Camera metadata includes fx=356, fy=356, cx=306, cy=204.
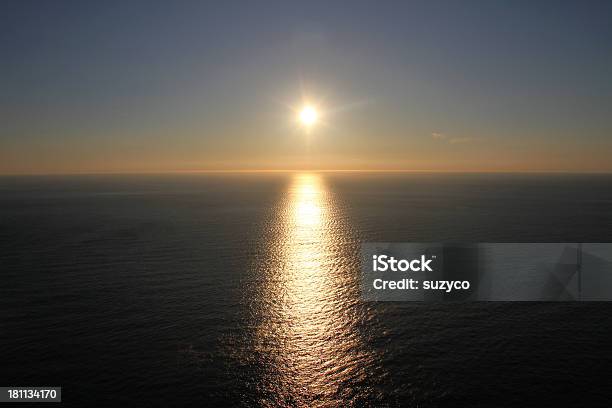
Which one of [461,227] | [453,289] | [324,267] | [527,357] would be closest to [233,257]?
[324,267]

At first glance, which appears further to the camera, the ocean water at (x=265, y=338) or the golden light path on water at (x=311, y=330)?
the golden light path on water at (x=311, y=330)

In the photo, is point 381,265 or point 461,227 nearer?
point 381,265

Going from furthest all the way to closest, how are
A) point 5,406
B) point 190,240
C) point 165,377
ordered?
point 190,240 < point 165,377 < point 5,406

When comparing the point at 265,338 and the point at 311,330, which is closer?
the point at 265,338

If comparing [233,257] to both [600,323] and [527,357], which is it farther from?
[600,323]

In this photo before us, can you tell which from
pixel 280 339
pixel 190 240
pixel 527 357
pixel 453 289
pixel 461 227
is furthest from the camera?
pixel 461 227

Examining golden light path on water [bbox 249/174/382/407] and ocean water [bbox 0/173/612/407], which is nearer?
ocean water [bbox 0/173/612/407]

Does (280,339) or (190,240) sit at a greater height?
(190,240)
